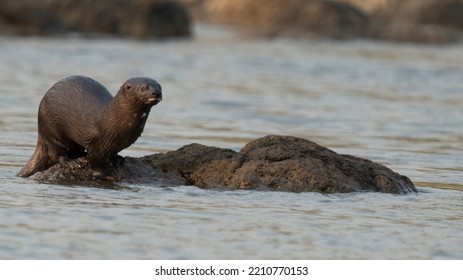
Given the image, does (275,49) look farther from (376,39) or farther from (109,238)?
(109,238)

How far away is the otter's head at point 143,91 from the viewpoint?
355 inches

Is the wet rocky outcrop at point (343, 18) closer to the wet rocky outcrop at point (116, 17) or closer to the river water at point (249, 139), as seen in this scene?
the wet rocky outcrop at point (116, 17)

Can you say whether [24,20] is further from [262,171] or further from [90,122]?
[262,171]

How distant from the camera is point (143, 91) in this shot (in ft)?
29.7

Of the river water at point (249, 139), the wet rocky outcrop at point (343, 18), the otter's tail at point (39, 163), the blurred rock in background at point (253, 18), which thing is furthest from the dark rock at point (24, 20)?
the otter's tail at point (39, 163)

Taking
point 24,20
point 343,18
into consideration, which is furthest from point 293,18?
point 24,20

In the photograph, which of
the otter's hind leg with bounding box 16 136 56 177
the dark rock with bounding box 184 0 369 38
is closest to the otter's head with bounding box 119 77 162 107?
the otter's hind leg with bounding box 16 136 56 177

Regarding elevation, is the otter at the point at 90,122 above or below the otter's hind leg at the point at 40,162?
above

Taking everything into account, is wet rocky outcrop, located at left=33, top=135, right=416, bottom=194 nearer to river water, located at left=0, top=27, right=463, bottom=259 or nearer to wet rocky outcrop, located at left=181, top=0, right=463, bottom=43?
river water, located at left=0, top=27, right=463, bottom=259

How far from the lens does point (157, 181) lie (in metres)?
9.48

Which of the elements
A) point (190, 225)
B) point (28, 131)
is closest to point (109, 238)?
point (190, 225)

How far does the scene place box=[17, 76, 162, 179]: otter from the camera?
9.17 meters

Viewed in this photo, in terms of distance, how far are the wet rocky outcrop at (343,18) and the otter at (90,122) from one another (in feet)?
74.8
